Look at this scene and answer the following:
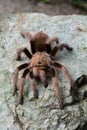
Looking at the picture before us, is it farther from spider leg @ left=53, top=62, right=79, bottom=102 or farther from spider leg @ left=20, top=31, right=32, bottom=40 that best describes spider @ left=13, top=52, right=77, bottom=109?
spider leg @ left=20, top=31, right=32, bottom=40

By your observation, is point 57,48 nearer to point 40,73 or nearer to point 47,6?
point 40,73

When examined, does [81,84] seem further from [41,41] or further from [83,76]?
[41,41]

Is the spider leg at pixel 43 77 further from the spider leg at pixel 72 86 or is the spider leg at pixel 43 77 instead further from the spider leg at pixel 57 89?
the spider leg at pixel 72 86

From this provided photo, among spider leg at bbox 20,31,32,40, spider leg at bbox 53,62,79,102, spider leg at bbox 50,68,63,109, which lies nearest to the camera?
spider leg at bbox 50,68,63,109

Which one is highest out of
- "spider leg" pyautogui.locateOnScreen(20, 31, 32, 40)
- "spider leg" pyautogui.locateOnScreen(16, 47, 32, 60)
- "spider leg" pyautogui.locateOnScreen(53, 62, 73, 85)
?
"spider leg" pyautogui.locateOnScreen(20, 31, 32, 40)

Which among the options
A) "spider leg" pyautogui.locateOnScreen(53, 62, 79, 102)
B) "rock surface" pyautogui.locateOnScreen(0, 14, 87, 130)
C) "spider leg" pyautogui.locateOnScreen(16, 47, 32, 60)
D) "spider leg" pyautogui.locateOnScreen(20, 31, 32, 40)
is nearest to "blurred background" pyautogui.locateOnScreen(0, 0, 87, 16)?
"rock surface" pyautogui.locateOnScreen(0, 14, 87, 130)

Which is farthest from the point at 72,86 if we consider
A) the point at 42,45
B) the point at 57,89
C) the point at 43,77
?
the point at 42,45

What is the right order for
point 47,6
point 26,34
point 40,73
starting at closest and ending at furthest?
point 40,73 → point 26,34 → point 47,6
